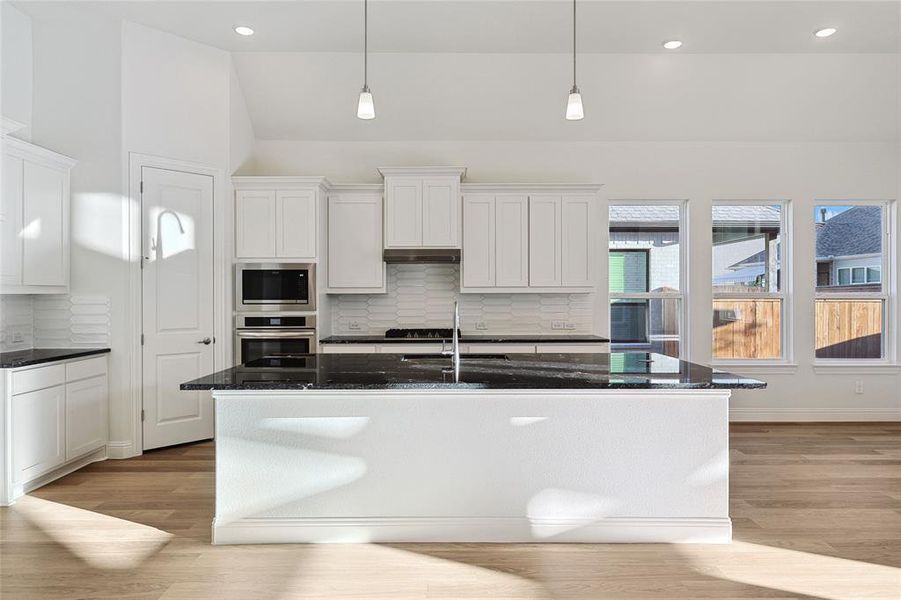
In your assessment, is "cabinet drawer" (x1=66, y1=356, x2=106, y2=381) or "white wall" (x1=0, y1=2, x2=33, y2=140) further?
"white wall" (x1=0, y1=2, x2=33, y2=140)

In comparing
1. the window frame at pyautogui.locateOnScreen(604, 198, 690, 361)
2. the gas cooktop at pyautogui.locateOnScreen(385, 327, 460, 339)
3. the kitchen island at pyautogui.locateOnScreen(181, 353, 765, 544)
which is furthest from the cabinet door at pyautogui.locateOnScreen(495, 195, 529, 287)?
the kitchen island at pyautogui.locateOnScreen(181, 353, 765, 544)

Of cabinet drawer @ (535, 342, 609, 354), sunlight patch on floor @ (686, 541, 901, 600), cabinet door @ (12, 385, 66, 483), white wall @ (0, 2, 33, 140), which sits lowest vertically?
sunlight patch on floor @ (686, 541, 901, 600)

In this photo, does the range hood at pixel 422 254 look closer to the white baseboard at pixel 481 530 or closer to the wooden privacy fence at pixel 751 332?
the wooden privacy fence at pixel 751 332

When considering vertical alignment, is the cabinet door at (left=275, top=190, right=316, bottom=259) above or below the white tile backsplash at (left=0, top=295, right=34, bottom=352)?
above

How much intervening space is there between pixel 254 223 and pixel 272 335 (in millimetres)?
1014

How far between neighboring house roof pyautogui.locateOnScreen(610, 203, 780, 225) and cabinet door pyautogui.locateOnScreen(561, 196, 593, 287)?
0.62 metres

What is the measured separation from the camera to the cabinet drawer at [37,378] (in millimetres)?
3523

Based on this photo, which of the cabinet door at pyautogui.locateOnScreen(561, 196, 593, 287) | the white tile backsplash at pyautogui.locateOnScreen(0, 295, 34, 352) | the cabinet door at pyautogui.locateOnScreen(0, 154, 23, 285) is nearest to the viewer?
the cabinet door at pyautogui.locateOnScreen(0, 154, 23, 285)

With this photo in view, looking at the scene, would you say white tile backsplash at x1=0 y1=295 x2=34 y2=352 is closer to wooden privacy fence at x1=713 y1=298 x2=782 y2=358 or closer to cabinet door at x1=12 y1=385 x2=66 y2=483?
cabinet door at x1=12 y1=385 x2=66 y2=483

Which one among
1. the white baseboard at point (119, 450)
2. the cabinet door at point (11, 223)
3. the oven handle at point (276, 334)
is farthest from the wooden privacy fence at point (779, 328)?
the cabinet door at point (11, 223)

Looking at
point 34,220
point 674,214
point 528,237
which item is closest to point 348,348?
point 528,237

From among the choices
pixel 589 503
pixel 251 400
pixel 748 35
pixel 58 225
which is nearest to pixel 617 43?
pixel 748 35

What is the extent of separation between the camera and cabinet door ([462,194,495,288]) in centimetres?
547

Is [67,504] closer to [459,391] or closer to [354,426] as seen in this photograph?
[354,426]
